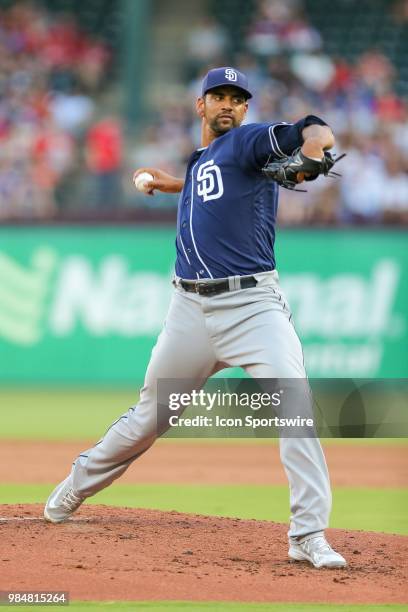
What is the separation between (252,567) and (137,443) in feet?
2.66

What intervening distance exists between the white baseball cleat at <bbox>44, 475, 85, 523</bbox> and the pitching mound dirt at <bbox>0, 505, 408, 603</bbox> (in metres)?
0.06

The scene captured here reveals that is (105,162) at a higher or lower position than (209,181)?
higher

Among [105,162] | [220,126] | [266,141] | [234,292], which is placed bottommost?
[234,292]

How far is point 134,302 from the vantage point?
13.8 meters

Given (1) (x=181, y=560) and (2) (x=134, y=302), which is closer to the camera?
(1) (x=181, y=560)

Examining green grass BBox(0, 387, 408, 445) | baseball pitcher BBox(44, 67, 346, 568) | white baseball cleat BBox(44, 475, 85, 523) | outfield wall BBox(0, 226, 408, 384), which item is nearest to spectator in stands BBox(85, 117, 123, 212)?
outfield wall BBox(0, 226, 408, 384)

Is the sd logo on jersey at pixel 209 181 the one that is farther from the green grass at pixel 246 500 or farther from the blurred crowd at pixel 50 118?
the blurred crowd at pixel 50 118

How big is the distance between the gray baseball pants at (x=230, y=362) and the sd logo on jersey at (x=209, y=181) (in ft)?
1.41

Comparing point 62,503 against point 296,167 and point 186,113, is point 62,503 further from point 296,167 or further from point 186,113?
point 186,113

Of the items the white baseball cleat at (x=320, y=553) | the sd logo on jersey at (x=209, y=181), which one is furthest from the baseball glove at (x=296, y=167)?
the white baseball cleat at (x=320, y=553)

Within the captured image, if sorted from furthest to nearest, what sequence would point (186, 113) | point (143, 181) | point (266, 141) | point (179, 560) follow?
point (186, 113) < point (143, 181) < point (179, 560) < point (266, 141)

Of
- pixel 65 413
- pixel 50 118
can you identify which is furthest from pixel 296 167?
pixel 50 118

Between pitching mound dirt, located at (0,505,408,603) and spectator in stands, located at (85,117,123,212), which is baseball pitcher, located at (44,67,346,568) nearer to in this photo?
pitching mound dirt, located at (0,505,408,603)

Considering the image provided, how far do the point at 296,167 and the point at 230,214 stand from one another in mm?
562
